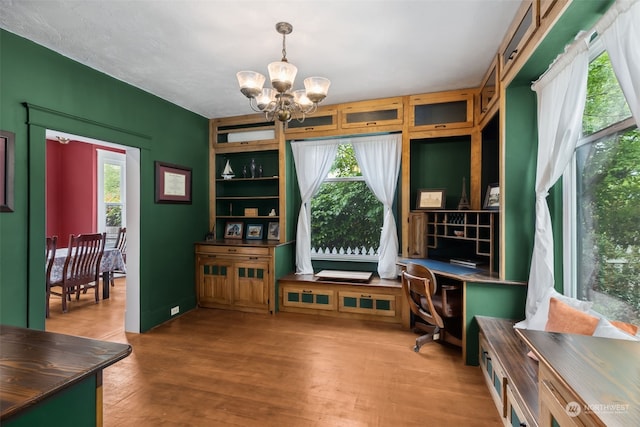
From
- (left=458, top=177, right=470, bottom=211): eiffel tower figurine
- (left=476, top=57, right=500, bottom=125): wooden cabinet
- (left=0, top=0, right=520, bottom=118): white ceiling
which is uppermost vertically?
(left=0, top=0, right=520, bottom=118): white ceiling

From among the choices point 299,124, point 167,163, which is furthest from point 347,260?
point 167,163

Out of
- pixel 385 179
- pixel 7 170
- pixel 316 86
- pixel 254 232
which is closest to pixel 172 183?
pixel 254 232

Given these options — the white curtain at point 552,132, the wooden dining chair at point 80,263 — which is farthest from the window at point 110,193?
the white curtain at point 552,132

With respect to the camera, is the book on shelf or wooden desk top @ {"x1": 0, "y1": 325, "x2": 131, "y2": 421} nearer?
wooden desk top @ {"x1": 0, "y1": 325, "x2": 131, "y2": 421}

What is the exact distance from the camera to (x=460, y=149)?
3.73 m

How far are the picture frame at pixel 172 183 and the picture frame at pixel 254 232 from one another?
3.20ft

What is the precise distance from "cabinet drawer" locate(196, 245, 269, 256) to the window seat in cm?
47

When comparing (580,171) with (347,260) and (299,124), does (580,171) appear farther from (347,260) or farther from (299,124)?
(299,124)

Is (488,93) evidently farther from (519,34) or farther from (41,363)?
(41,363)

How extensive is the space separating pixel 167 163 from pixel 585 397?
413cm

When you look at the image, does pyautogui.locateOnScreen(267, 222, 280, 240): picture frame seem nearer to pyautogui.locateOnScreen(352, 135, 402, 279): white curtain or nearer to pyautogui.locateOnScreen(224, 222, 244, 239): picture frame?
pyautogui.locateOnScreen(224, 222, 244, 239): picture frame

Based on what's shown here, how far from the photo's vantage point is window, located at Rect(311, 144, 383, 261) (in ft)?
13.7

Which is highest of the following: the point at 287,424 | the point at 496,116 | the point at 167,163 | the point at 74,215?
the point at 496,116

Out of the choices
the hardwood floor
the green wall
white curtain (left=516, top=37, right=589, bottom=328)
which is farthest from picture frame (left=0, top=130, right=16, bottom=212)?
white curtain (left=516, top=37, right=589, bottom=328)
